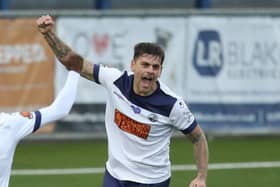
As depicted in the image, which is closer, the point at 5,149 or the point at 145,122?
the point at 5,149

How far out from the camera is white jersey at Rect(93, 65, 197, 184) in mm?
7320

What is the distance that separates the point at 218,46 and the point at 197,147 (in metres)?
7.62

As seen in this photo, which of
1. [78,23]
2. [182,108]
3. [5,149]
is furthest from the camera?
[78,23]

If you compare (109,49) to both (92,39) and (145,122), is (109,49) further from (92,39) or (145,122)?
(145,122)

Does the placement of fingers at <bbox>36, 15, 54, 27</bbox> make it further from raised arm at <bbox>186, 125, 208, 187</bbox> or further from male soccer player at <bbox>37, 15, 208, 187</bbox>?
raised arm at <bbox>186, 125, 208, 187</bbox>

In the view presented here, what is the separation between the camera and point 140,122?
735 cm

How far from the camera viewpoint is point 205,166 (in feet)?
24.0

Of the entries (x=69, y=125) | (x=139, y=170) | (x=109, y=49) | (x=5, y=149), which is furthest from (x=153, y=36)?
(x=5, y=149)

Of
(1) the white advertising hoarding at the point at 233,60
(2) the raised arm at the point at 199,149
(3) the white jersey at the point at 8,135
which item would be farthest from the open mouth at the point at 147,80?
(1) the white advertising hoarding at the point at 233,60

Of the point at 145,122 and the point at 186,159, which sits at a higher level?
the point at 145,122

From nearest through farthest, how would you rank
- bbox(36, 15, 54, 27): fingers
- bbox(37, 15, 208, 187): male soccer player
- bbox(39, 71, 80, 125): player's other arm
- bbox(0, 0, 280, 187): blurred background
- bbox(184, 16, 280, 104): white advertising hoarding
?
bbox(39, 71, 80, 125): player's other arm, bbox(36, 15, 54, 27): fingers, bbox(37, 15, 208, 187): male soccer player, bbox(0, 0, 280, 187): blurred background, bbox(184, 16, 280, 104): white advertising hoarding

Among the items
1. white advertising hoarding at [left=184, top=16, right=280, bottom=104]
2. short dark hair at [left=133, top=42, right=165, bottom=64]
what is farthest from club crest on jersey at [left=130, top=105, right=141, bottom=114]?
white advertising hoarding at [left=184, top=16, right=280, bottom=104]

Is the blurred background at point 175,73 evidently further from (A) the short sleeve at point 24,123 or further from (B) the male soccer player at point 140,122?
(A) the short sleeve at point 24,123

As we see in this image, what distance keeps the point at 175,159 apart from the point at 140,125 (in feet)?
20.0
